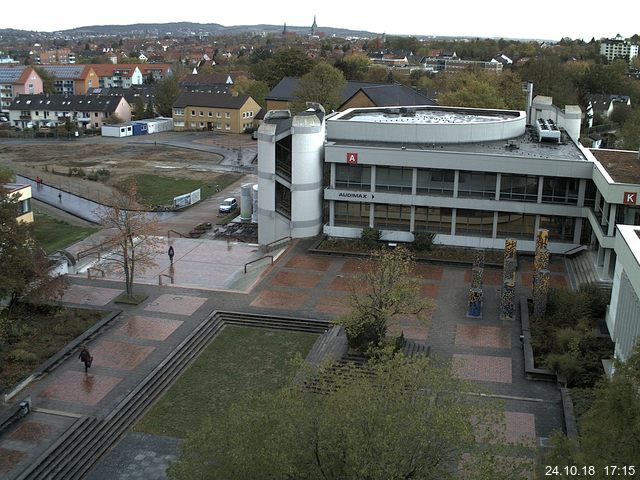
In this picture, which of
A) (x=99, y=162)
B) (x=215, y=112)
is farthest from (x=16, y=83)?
(x=99, y=162)

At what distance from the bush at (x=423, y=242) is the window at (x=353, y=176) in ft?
13.5

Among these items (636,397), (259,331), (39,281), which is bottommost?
(259,331)

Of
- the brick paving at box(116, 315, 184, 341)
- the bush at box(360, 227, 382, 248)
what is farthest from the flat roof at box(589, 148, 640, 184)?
the brick paving at box(116, 315, 184, 341)

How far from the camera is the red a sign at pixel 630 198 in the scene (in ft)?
107

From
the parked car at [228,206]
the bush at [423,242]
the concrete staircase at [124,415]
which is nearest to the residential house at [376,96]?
the parked car at [228,206]

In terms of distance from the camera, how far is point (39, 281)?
3047cm

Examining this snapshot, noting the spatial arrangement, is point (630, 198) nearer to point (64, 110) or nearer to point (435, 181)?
point (435, 181)

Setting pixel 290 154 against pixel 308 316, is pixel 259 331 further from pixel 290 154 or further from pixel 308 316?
A: pixel 290 154

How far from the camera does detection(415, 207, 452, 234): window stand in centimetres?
4188

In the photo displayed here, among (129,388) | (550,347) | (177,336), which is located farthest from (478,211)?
(129,388)

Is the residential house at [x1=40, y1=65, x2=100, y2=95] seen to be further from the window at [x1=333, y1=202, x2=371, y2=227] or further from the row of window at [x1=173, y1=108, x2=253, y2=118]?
the window at [x1=333, y1=202, x2=371, y2=227]

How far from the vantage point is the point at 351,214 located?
4316 centimetres

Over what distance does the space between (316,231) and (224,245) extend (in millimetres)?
5557

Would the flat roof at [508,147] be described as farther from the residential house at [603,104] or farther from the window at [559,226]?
the residential house at [603,104]
